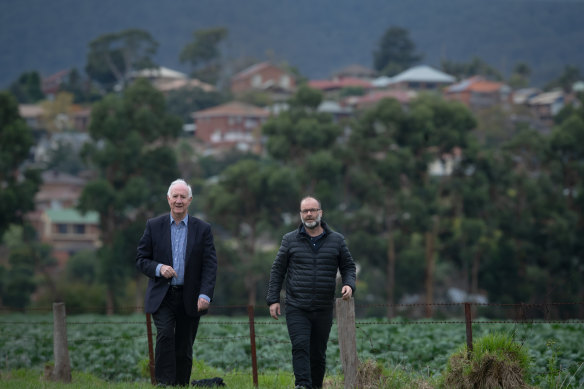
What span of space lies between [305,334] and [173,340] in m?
1.21

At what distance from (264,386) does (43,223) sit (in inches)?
3003

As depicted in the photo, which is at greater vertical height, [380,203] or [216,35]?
[216,35]

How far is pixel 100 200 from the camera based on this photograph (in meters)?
41.7

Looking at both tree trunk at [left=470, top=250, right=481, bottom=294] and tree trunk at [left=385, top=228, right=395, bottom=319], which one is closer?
tree trunk at [left=385, top=228, right=395, bottom=319]

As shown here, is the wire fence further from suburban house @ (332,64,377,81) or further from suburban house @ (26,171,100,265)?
suburban house @ (332,64,377,81)

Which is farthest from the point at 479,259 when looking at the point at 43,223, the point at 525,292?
the point at 43,223

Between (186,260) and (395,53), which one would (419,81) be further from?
(186,260)

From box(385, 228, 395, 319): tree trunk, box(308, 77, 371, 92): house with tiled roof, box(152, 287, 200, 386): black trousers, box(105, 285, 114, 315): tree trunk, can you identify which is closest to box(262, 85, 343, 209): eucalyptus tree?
box(385, 228, 395, 319): tree trunk

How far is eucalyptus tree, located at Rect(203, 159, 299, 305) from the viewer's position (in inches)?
1731

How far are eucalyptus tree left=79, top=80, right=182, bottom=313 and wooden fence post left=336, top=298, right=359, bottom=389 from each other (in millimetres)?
33571

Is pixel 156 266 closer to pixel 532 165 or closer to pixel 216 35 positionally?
pixel 532 165

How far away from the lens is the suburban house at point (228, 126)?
11988cm

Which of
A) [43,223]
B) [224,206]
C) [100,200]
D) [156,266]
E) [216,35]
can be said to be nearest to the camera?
[156,266]

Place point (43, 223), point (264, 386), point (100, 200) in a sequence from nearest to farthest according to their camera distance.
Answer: point (264, 386) → point (100, 200) → point (43, 223)
